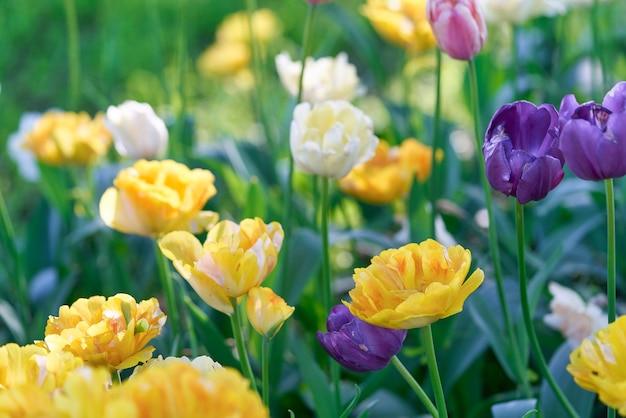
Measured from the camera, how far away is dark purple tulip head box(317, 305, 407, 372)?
2.23ft

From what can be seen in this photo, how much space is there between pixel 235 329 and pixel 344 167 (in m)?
0.24

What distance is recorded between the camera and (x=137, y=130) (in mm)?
1116

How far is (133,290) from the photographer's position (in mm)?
1303

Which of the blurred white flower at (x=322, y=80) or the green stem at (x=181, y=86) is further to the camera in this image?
the green stem at (x=181, y=86)

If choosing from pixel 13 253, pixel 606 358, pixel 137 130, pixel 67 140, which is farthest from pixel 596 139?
pixel 67 140

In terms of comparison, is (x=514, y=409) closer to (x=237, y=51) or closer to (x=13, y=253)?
(x=13, y=253)

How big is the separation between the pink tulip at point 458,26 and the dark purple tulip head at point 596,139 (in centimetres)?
23

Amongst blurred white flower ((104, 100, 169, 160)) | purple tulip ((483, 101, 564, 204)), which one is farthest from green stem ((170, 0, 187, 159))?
purple tulip ((483, 101, 564, 204))

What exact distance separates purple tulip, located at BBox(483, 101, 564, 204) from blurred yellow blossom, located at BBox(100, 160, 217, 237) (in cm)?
31

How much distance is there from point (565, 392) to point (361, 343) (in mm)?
415

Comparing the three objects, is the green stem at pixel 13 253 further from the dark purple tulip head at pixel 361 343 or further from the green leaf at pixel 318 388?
the dark purple tulip head at pixel 361 343

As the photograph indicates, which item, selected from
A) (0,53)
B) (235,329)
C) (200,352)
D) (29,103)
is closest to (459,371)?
(200,352)

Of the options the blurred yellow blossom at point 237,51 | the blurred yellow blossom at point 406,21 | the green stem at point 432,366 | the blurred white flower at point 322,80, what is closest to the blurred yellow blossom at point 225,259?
the green stem at point 432,366

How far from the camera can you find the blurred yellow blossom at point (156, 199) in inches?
34.9
